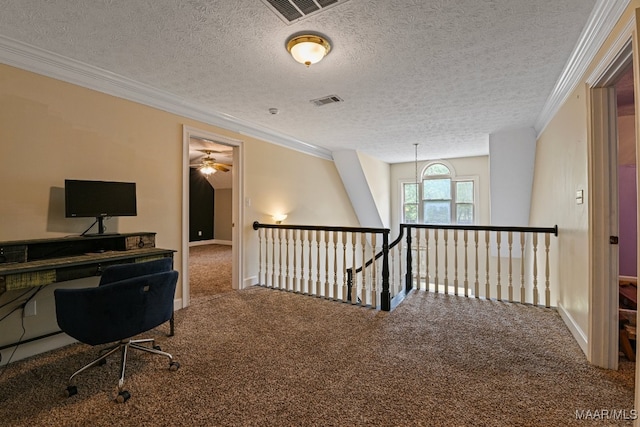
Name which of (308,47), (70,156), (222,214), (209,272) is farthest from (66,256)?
(222,214)

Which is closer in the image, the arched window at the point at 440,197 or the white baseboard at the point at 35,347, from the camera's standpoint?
the white baseboard at the point at 35,347

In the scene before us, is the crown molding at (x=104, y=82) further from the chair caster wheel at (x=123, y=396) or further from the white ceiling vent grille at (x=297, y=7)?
the chair caster wheel at (x=123, y=396)

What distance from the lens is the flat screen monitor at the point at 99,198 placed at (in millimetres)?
2406

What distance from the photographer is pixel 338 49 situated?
2318mm

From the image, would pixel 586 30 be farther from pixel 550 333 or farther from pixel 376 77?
pixel 550 333

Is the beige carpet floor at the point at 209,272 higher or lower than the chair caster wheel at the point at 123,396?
higher

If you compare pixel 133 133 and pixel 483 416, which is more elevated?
pixel 133 133

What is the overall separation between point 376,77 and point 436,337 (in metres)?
2.51

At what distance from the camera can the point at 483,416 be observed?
1580 mm

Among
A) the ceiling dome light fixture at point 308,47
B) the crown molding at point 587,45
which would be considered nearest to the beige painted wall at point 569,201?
the crown molding at point 587,45

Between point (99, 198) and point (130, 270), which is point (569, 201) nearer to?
point (130, 270)

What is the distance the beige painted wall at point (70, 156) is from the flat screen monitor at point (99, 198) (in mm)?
184

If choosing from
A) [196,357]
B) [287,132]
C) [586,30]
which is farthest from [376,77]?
[196,357]

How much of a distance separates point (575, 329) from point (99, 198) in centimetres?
440
